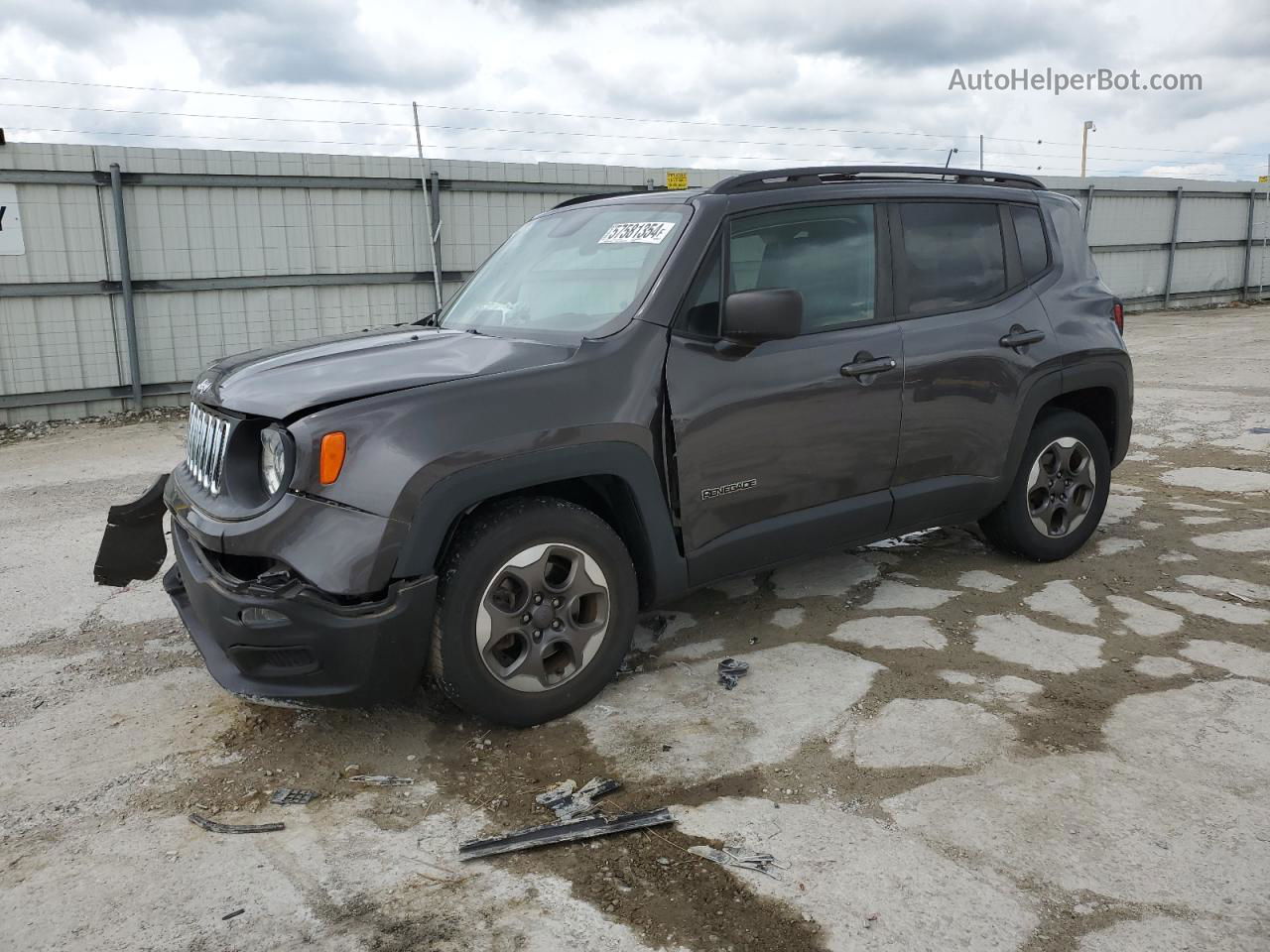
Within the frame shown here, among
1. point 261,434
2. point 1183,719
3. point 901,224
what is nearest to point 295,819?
point 261,434

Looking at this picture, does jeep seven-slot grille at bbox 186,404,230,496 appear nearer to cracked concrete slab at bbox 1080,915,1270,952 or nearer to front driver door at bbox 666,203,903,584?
front driver door at bbox 666,203,903,584

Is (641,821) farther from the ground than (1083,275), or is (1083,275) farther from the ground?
(1083,275)

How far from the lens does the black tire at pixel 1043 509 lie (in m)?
4.68

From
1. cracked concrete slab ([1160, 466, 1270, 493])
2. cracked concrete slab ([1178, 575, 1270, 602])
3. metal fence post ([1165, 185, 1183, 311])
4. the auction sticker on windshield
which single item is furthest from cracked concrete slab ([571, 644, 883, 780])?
metal fence post ([1165, 185, 1183, 311])

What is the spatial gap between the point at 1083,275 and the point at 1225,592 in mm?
1593

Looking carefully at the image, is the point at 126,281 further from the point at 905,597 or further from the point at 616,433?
the point at 905,597

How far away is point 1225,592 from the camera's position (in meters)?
4.50

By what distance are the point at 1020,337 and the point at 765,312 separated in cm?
165

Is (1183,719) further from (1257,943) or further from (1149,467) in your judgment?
(1149,467)

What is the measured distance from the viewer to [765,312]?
11.2 feet

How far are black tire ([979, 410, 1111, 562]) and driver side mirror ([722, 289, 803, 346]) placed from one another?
178cm

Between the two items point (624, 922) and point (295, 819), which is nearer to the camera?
point (624, 922)

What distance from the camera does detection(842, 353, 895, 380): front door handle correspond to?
3.88m

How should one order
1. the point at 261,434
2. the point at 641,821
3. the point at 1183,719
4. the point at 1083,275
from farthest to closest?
the point at 1083,275, the point at 1183,719, the point at 261,434, the point at 641,821
